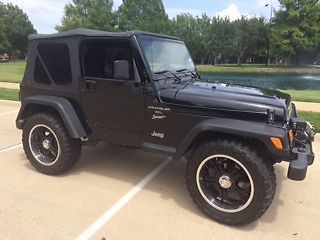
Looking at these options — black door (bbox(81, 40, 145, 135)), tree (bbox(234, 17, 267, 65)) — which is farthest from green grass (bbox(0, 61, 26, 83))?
tree (bbox(234, 17, 267, 65))

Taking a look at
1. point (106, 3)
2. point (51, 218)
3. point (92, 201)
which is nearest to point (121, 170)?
point (92, 201)

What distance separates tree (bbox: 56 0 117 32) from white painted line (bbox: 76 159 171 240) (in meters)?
60.5

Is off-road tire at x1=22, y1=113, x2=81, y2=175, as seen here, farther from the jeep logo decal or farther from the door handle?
the jeep logo decal

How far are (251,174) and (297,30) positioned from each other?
57701mm

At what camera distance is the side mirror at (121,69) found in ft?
12.6

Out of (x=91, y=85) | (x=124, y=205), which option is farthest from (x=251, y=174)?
(x=91, y=85)

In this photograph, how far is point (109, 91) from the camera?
4.23m

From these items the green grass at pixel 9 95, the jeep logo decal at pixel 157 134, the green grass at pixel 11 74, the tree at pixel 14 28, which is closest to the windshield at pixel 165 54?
the jeep logo decal at pixel 157 134

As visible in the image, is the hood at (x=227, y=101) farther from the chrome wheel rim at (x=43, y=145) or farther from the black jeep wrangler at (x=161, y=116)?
the chrome wheel rim at (x=43, y=145)

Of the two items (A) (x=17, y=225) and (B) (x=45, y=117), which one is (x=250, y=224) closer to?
(A) (x=17, y=225)

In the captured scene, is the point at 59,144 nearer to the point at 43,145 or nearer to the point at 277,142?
the point at 43,145

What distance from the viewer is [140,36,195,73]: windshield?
13.5 ft

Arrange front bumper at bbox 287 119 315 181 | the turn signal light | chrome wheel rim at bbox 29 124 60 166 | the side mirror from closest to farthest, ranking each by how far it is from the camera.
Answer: the turn signal light, front bumper at bbox 287 119 315 181, the side mirror, chrome wheel rim at bbox 29 124 60 166

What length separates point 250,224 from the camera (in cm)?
359
